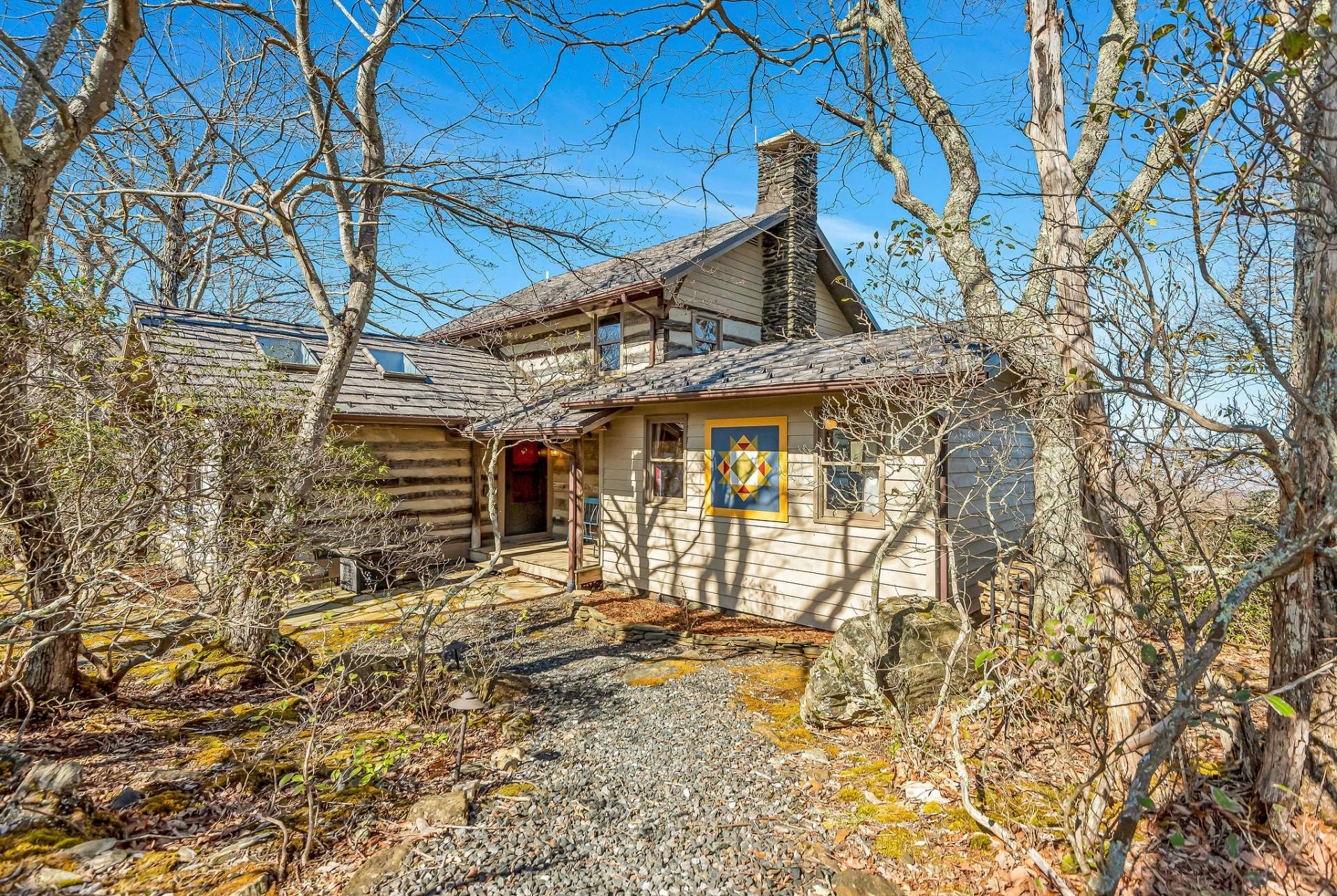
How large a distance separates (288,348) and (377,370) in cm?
158

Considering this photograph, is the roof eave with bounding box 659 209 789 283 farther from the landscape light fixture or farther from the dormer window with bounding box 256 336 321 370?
the landscape light fixture

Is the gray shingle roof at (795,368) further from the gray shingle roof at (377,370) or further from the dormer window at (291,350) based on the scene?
the dormer window at (291,350)

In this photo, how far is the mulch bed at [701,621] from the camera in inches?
296

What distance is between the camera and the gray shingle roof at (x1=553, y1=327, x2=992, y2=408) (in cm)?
582

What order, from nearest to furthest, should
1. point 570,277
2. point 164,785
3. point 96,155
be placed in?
point 164,785 → point 96,155 → point 570,277

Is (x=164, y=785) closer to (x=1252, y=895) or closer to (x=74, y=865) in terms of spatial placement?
(x=74, y=865)

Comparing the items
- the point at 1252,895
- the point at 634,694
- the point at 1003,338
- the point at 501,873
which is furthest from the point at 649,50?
the point at 1252,895

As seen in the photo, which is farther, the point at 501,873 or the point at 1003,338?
the point at 1003,338

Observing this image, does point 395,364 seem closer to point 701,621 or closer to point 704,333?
point 704,333

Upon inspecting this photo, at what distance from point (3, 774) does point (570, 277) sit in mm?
13917

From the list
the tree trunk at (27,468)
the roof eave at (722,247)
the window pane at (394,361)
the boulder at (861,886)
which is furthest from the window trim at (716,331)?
the boulder at (861,886)

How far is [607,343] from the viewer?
12.3 meters

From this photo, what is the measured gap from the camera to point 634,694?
5.60 m

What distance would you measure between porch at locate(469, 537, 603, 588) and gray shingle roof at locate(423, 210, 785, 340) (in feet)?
15.3
